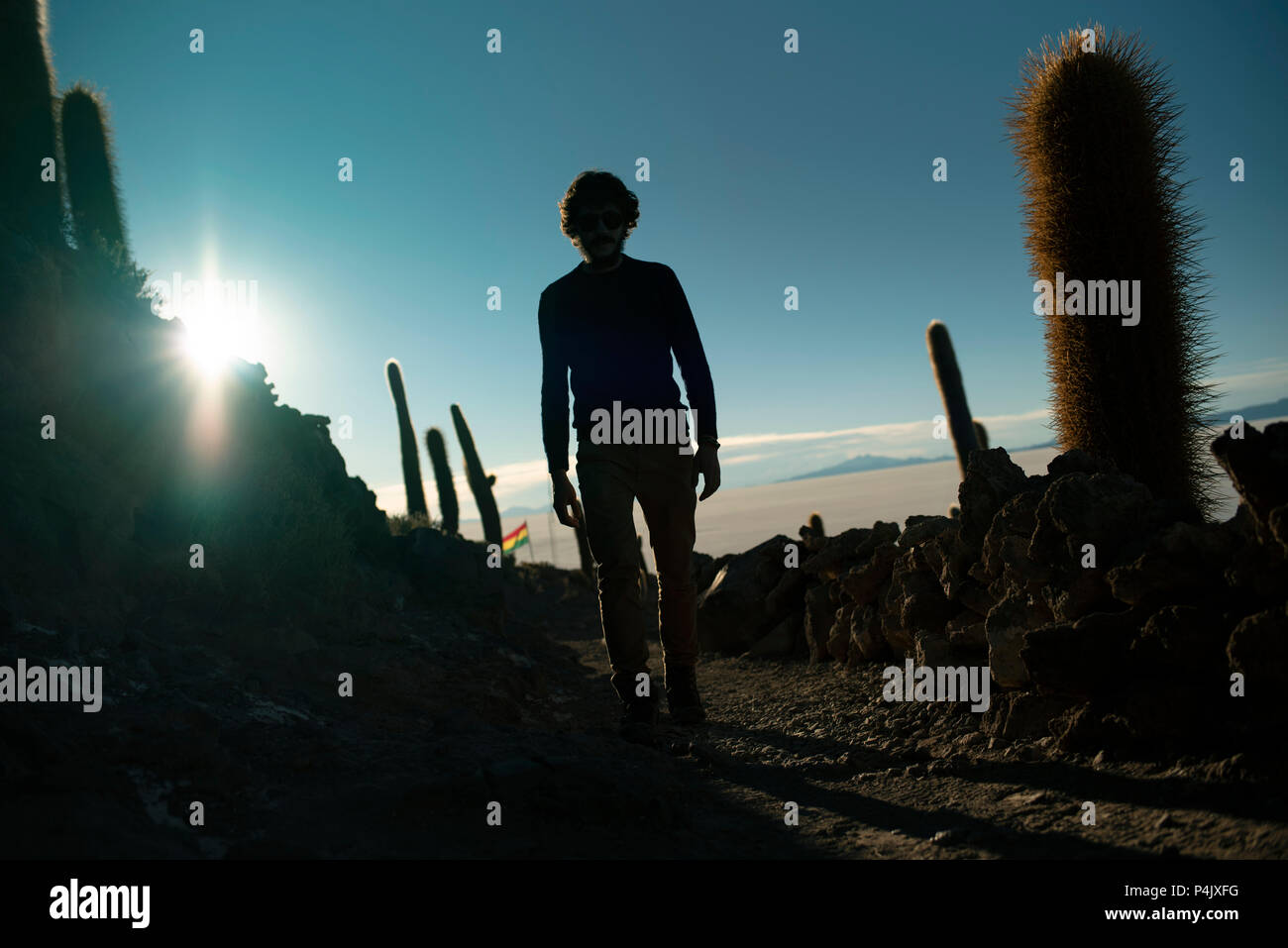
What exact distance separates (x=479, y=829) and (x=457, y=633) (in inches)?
149

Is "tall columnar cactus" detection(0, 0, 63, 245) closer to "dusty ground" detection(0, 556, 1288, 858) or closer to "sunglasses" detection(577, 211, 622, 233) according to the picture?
"dusty ground" detection(0, 556, 1288, 858)

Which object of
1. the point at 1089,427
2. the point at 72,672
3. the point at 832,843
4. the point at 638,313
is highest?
the point at 638,313

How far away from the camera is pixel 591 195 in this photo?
351cm

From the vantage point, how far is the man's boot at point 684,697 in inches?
138

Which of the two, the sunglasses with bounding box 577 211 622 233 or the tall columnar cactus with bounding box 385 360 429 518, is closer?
the sunglasses with bounding box 577 211 622 233

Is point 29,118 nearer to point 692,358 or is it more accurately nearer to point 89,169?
point 89,169

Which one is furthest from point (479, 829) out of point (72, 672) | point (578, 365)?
point (578, 365)

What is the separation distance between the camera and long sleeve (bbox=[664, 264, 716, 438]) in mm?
3578

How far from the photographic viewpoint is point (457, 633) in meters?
5.79
